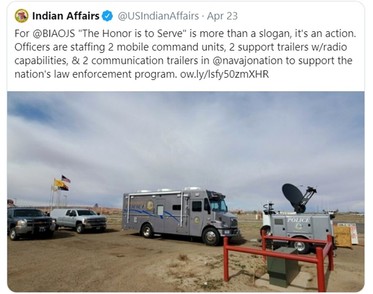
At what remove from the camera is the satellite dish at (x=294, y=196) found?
42.3ft

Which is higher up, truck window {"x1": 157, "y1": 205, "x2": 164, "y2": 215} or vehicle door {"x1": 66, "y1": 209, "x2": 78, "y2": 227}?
truck window {"x1": 157, "y1": 205, "x2": 164, "y2": 215}

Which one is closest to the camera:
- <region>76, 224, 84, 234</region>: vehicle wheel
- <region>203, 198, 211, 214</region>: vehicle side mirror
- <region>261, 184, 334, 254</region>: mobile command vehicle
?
<region>261, 184, 334, 254</region>: mobile command vehicle

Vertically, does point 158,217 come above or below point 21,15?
below

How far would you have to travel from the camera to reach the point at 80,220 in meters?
19.5

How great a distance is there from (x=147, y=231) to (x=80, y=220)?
20.2ft

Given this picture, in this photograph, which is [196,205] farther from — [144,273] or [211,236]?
[144,273]

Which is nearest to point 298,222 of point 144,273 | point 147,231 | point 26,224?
point 144,273

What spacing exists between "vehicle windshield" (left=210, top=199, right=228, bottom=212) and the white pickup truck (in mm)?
9777

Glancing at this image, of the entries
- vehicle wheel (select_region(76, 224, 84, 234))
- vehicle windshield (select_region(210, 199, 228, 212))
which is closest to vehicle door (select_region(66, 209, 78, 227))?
vehicle wheel (select_region(76, 224, 84, 234))

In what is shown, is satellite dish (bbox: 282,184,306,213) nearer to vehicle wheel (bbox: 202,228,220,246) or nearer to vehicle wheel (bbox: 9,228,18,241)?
vehicle wheel (bbox: 202,228,220,246)

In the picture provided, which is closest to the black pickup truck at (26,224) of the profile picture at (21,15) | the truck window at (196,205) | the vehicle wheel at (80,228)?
the vehicle wheel at (80,228)

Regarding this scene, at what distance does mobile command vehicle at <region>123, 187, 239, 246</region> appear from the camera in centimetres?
1373

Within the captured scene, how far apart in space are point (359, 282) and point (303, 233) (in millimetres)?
4642

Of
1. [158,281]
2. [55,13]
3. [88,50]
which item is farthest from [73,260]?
[55,13]
